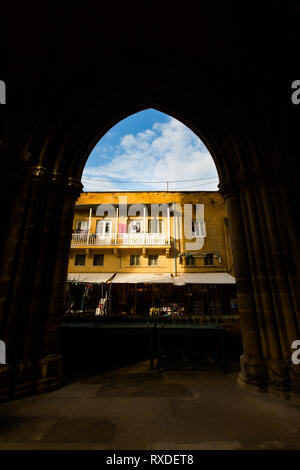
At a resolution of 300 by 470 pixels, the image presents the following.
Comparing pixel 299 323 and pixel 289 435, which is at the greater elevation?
pixel 299 323

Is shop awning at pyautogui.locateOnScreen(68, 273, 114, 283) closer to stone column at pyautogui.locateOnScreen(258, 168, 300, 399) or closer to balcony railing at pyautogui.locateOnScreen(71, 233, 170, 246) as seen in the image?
balcony railing at pyautogui.locateOnScreen(71, 233, 170, 246)

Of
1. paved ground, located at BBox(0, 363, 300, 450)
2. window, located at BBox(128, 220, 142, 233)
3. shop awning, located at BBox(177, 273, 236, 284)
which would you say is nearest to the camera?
paved ground, located at BBox(0, 363, 300, 450)

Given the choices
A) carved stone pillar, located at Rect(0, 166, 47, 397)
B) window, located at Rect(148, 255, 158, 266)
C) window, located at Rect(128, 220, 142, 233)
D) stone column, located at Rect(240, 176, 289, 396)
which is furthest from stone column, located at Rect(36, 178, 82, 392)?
window, located at Rect(148, 255, 158, 266)

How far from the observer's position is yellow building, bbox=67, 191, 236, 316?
13008mm

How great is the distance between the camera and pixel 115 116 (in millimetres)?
4871

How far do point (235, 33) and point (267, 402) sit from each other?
665cm

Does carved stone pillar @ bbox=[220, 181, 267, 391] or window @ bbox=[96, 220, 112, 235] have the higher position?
window @ bbox=[96, 220, 112, 235]

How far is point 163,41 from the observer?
4.34 metres

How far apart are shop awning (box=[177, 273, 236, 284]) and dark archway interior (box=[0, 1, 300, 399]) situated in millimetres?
7864

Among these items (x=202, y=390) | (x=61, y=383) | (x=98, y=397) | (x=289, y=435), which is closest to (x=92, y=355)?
(x=61, y=383)

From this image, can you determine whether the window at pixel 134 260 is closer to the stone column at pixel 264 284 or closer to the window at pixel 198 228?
the window at pixel 198 228

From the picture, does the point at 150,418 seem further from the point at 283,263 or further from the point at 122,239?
the point at 122,239

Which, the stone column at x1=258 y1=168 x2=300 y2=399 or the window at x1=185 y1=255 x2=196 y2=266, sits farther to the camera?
the window at x1=185 y1=255 x2=196 y2=266
